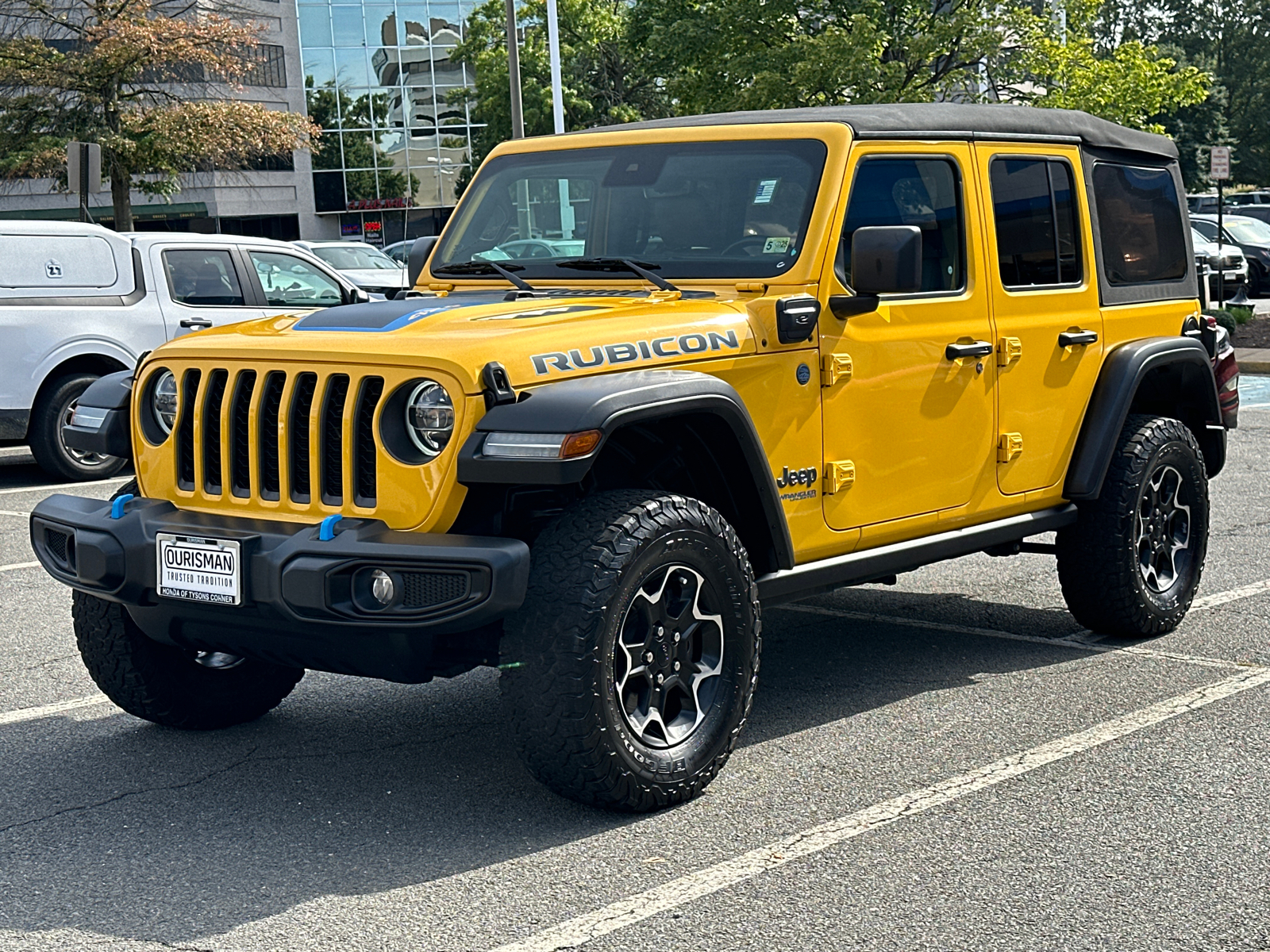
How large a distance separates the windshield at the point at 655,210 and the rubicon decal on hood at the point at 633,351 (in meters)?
0.51

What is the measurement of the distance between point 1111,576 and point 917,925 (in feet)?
9.27

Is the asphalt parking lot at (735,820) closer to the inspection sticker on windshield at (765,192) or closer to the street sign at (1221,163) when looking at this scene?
the inspection sticker on windshield at (765,192)

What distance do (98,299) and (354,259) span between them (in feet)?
51.7

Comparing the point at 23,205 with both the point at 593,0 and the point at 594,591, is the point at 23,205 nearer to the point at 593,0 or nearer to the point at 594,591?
the point at 593,0

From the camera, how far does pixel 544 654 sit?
4180 millimetres

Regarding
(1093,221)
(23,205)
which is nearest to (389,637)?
(1093,221)

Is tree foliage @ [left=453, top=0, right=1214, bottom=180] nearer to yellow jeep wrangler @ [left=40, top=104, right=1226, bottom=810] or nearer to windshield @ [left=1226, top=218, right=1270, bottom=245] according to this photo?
windshield @ [left=1226, top=218, right=1270, bottom=245]

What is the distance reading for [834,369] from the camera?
5098mm

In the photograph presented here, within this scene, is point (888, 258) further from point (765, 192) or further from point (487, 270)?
point (487, 270)

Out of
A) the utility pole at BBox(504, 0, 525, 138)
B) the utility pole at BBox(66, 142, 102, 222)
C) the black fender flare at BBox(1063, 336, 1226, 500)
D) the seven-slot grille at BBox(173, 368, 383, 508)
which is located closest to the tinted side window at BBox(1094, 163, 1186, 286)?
the black fender flare at BBox(1063, 336, 1226, 500)

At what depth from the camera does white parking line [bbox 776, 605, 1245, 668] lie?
612 cm

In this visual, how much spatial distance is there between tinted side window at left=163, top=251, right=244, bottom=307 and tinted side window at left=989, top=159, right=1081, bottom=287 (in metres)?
8.16

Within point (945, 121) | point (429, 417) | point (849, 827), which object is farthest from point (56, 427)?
point (849, 827)

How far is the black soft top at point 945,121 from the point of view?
216 inches
